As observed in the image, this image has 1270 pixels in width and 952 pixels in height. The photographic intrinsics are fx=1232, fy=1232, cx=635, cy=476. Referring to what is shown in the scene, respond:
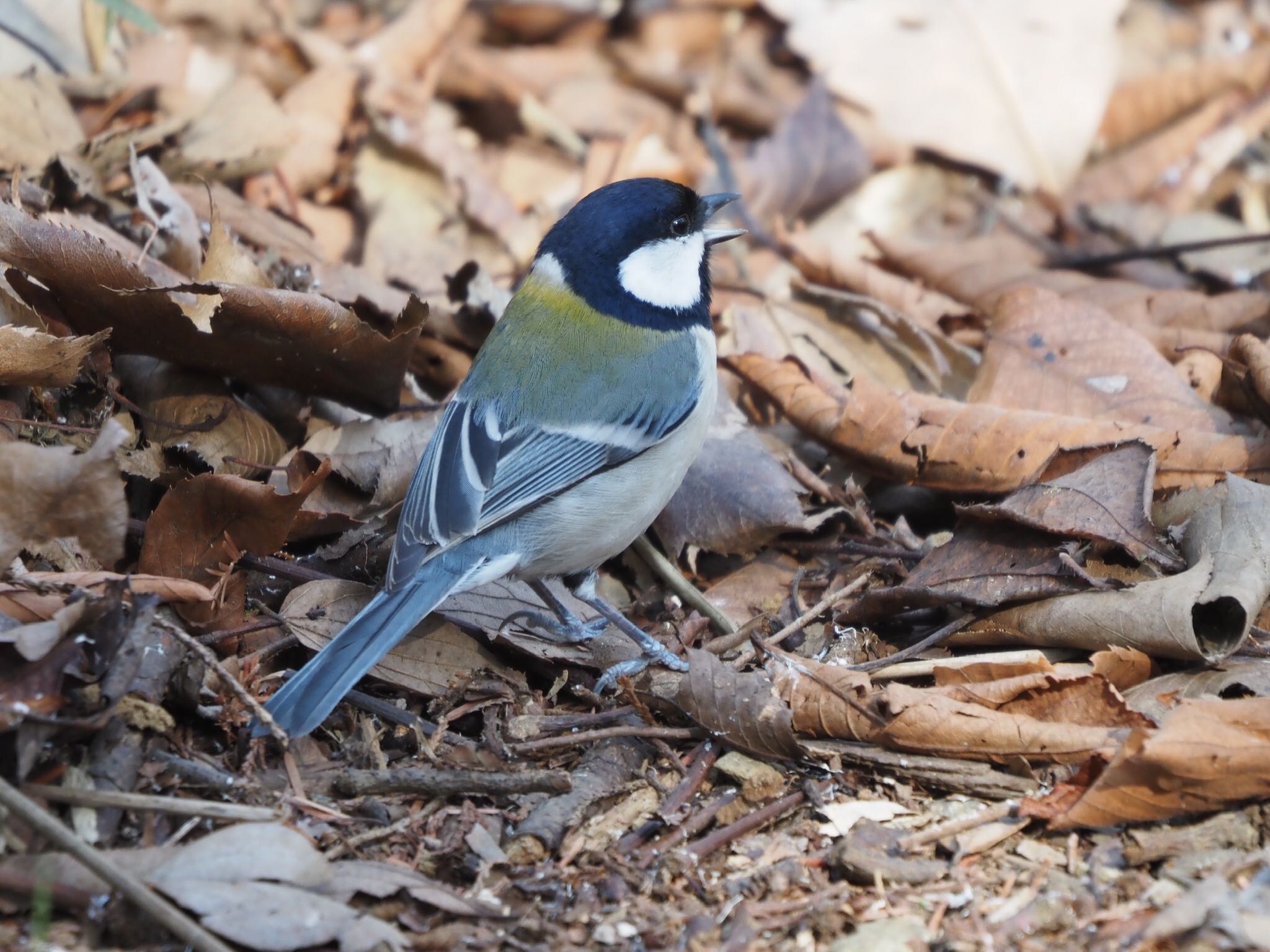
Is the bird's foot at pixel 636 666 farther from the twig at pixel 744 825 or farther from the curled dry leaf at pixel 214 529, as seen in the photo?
the curled dry leaf at pixel 214 529

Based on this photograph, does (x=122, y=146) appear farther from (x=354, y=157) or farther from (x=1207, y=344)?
(x=1207, y=344)

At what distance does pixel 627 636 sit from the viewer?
3.46 m

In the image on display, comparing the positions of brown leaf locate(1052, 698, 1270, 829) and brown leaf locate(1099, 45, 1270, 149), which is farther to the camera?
brown leaf locate(1099, 45, 1270, 149)

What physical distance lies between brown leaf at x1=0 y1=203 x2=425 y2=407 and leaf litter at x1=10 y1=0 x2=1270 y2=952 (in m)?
0.01

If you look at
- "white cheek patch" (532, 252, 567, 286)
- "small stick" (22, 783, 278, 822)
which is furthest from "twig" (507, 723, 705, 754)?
"white cheek patch" (532, 252, 567, 286)

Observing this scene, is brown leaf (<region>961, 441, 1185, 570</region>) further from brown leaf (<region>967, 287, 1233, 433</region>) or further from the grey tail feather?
the grey tail feather

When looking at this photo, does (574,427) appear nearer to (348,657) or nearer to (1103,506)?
(348,657)

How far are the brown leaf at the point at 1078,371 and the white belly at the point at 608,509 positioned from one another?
1100 mm

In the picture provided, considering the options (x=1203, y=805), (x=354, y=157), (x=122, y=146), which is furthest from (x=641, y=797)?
(x=354, y=157)

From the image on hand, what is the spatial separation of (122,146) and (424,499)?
80.6 inches

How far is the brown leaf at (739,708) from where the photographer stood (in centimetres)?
282

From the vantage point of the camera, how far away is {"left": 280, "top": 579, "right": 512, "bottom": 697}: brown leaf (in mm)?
3109

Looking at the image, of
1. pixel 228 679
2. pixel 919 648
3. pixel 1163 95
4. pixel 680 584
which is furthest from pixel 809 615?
pixel 1163 95

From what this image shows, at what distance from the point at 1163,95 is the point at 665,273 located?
346 centimetres
